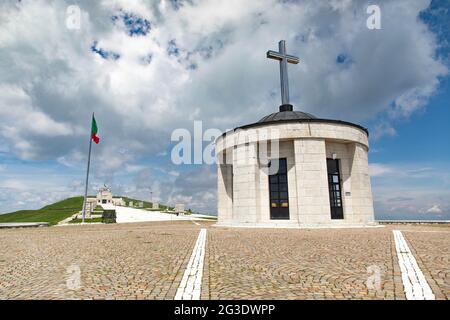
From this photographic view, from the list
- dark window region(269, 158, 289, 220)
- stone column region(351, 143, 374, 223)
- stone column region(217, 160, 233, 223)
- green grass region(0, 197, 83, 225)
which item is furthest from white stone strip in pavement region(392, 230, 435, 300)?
green grass region(0, 197, 83, 225)

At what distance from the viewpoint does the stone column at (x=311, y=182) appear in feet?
64.1

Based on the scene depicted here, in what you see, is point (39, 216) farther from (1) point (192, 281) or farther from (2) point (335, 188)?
(1) point (192, 281)

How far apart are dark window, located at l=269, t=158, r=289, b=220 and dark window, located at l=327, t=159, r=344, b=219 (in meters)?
3.69

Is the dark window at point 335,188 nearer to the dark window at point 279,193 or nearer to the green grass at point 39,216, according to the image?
the dark window at point 279,193

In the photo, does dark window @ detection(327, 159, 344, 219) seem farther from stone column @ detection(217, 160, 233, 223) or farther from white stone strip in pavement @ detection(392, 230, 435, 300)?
white stone strip in pavement @ detection(392, 230, 435, 300)

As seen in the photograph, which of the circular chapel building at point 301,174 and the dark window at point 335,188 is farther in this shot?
the dark window at point 335,188

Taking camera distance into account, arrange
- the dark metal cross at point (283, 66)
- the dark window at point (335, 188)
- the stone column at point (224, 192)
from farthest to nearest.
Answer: the stone column at point (224, 192) < the dark metal cross at point (283, 66) < the dark window at point (335, 188)

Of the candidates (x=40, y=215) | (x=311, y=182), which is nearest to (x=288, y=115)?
(x=311, y=182)

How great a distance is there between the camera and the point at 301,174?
2009 cm

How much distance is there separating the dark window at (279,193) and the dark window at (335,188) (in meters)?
3.69

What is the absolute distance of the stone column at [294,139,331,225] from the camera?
64.1ft

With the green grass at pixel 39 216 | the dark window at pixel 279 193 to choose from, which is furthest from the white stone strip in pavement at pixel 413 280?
the green grass at pixel 39 216
